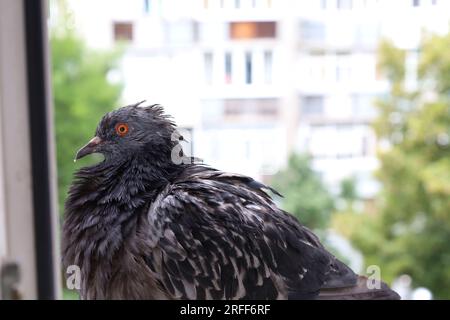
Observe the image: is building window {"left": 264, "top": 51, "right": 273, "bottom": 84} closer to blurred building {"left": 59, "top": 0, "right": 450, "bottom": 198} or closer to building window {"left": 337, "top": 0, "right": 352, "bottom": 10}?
blurred building {"left": 59, "top": 0, "right": 450, "bottom": 198}

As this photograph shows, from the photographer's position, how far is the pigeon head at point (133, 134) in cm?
86

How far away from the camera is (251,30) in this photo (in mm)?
1090

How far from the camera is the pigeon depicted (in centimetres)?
84

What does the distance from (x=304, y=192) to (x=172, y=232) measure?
0.46 m

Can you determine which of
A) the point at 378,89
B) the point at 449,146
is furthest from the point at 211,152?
the point at 449,146

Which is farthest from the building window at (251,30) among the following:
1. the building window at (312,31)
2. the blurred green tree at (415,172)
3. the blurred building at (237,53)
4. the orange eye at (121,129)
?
the blurred green tree at (415,172)

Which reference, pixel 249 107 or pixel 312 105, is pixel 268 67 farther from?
pixel 312 105

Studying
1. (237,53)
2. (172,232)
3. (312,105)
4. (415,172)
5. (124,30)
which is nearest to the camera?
(172,232)

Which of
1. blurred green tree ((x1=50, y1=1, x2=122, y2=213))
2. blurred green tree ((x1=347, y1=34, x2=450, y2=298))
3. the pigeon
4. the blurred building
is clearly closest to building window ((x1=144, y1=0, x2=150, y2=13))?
the blurred building

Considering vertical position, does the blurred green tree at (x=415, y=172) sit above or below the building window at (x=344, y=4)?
below

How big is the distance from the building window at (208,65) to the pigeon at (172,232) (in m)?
0.27

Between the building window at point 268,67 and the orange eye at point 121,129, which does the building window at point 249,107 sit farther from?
the orange eye at point 121,129

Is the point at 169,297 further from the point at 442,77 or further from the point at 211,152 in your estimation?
the point at 442,77

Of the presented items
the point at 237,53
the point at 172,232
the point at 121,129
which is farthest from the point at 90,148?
the point at 237,53
